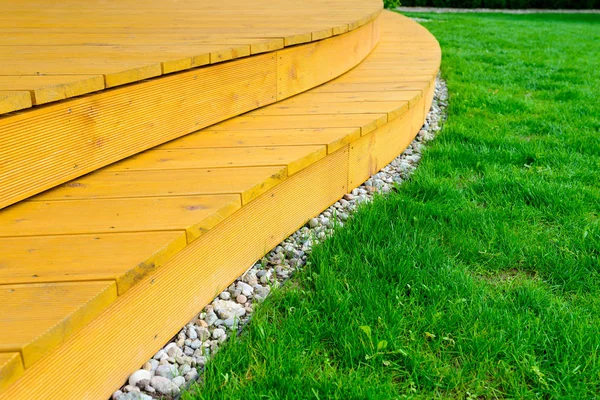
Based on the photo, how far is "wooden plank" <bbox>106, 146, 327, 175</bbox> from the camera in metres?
1.92

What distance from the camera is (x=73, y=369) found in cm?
129

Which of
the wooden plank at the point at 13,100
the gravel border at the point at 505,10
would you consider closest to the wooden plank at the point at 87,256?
the wooden plank at the point at 13,100

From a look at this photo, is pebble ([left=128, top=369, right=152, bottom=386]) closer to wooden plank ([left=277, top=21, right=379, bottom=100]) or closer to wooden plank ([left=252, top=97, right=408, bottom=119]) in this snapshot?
wooden plank ([left=252, top=97, right=408, bottom=119])

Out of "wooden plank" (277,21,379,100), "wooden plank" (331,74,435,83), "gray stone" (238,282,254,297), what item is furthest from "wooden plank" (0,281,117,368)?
"wooden plank" (331,74,435,83)

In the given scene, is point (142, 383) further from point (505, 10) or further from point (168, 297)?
point (505, 10)

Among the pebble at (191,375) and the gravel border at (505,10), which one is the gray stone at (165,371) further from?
the gravel border at (505,10)

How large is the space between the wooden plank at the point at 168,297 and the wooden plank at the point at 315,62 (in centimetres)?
60

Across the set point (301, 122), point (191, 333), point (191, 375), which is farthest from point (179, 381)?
point (301, 122)

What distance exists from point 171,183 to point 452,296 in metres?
0.95

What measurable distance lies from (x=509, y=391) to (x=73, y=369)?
3.49 ft

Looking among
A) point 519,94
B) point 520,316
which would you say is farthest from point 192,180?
point 519,94

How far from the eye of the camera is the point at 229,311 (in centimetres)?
176

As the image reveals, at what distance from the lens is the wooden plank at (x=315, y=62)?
2.68 meters

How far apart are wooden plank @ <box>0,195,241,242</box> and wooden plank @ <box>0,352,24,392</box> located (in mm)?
464
